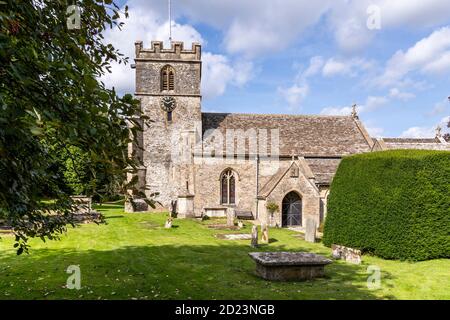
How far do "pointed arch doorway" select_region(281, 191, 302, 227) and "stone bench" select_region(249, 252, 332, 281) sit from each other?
571 inches

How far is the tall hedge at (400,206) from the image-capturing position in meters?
13.1

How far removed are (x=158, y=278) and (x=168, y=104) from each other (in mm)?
20687

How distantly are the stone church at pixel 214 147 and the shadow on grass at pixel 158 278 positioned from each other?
42.1 feet

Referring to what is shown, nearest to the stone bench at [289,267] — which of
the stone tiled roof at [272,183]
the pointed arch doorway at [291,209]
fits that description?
the stone tiled roof at [272,183]

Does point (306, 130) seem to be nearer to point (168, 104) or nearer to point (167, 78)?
point (168, 104)

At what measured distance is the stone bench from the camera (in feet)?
34.4

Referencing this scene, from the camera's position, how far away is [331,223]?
16.6m

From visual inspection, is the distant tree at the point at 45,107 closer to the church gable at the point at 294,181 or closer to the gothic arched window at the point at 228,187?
the church gable at the point at 294,181

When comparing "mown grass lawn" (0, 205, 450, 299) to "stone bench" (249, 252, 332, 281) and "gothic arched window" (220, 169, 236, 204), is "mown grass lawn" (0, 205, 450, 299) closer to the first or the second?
"stone bench" (249, 252, 332, 281)

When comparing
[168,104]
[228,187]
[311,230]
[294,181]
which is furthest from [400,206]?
[168,104]

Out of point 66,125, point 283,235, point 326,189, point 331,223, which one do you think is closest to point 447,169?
point 331,223

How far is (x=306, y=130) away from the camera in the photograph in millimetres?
30625

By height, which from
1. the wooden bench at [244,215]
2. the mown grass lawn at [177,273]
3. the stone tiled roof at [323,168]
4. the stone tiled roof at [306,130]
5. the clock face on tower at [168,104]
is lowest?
the mown grass lawn at [177,273]
